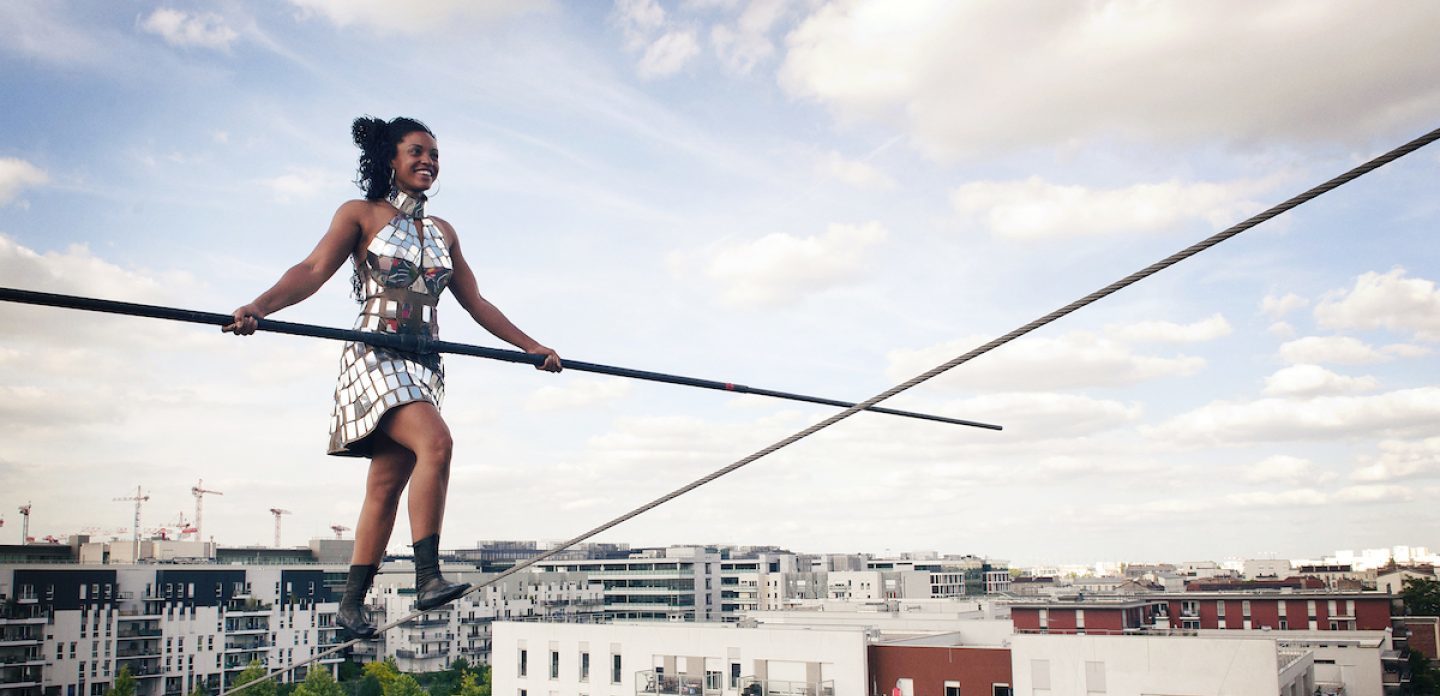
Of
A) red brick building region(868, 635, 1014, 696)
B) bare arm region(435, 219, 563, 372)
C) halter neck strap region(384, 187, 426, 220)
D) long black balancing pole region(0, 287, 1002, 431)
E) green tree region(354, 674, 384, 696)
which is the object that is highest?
halter neck strap region(384, 187, 426, 220)

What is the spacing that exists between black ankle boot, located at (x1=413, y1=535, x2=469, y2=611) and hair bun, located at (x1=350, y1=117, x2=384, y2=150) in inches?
59.2

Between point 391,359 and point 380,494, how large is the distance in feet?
1.64

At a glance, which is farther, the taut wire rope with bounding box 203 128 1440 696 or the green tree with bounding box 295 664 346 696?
the green tree with bounding box 295 664 346 696

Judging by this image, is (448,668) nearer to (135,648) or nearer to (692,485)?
(135,648)

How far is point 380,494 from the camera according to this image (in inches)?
154

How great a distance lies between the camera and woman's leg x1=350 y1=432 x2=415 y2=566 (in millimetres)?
3902

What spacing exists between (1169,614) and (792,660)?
105 feet

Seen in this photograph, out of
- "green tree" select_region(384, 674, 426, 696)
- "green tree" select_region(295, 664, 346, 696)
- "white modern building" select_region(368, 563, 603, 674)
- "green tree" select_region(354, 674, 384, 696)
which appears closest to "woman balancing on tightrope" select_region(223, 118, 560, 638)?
"green tree" select_region(295, 664, 346, 696)

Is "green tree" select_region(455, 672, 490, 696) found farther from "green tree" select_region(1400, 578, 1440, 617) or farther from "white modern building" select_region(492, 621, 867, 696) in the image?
"green tree" select_region(1400, 578, 1440, 617)

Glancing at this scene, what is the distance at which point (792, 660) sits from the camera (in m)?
34.6

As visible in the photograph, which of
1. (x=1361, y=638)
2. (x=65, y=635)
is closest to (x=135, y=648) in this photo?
(x=65, y=635)

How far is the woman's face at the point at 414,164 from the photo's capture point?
4.07 m

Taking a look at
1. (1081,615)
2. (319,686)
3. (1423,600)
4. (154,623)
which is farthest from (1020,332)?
(1423,600)

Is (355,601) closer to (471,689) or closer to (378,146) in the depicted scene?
(378,146)
